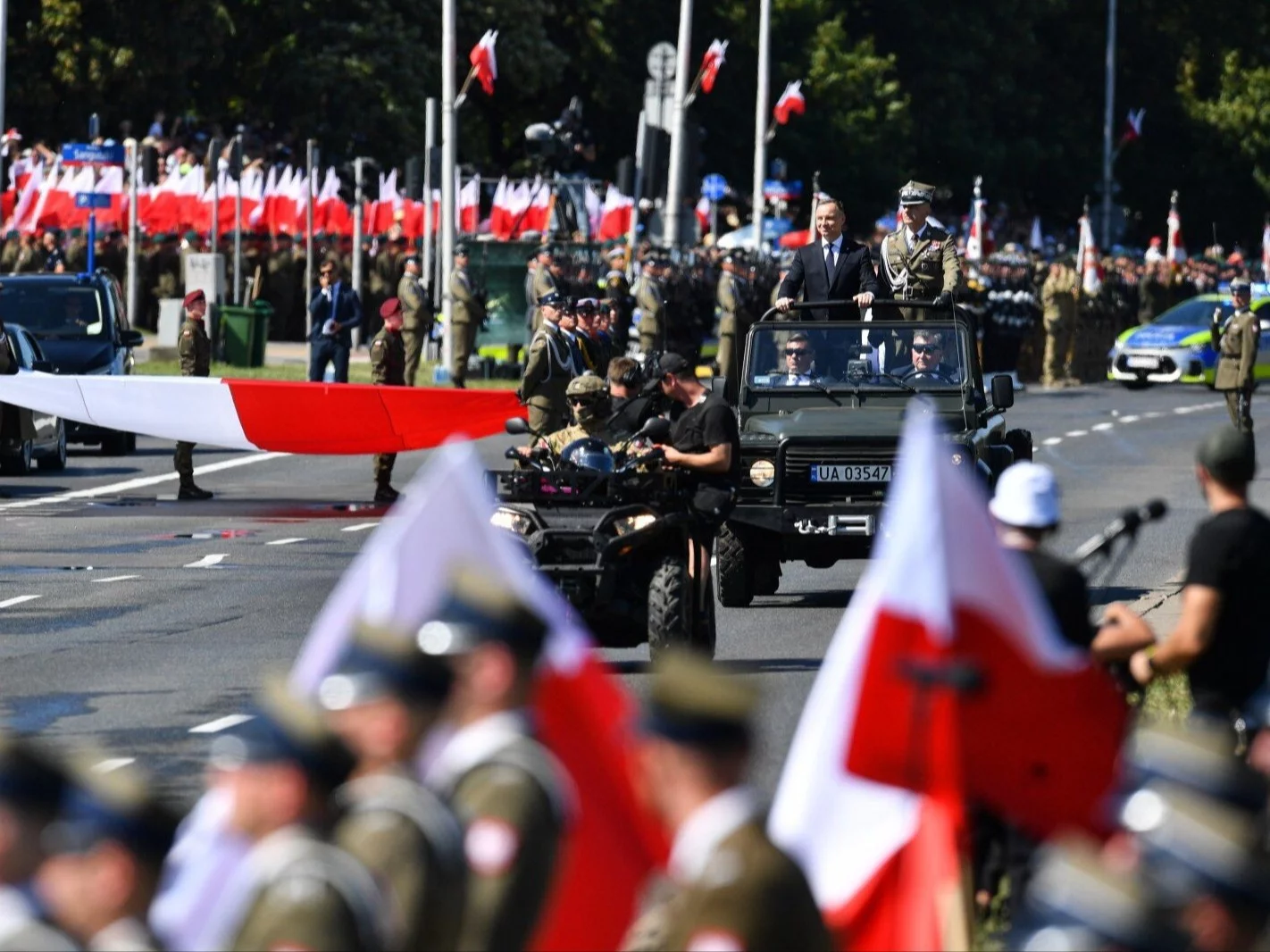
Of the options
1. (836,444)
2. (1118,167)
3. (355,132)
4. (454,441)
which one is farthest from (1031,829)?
(1118,167)

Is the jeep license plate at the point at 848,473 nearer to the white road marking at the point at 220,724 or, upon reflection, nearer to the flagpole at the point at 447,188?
the white road marking at the point at 220,724

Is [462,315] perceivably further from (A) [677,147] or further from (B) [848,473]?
(B) [848,473]

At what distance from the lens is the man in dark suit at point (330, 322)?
1278 inches

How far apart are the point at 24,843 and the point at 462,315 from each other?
1299 inches

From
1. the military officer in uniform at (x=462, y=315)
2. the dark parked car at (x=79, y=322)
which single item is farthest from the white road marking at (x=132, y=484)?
the military officer in uniform at (x=462, y=315)

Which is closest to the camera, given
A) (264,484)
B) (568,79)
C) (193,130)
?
(264,484)

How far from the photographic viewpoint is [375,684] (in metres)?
5.12

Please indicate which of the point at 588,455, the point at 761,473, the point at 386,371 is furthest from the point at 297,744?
the point at 386,371

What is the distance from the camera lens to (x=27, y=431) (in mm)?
26203

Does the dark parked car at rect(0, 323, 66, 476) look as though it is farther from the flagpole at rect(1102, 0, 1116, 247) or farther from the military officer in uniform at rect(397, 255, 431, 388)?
the flagpole at rect(1102, 0, 1116, 247)

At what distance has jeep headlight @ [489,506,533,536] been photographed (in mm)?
13945

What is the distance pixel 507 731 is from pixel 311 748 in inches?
21.8

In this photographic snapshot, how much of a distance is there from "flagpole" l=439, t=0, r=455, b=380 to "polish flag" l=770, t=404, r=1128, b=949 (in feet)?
110

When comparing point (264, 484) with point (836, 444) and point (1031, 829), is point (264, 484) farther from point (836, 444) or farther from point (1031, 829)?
point (1031, 829)
